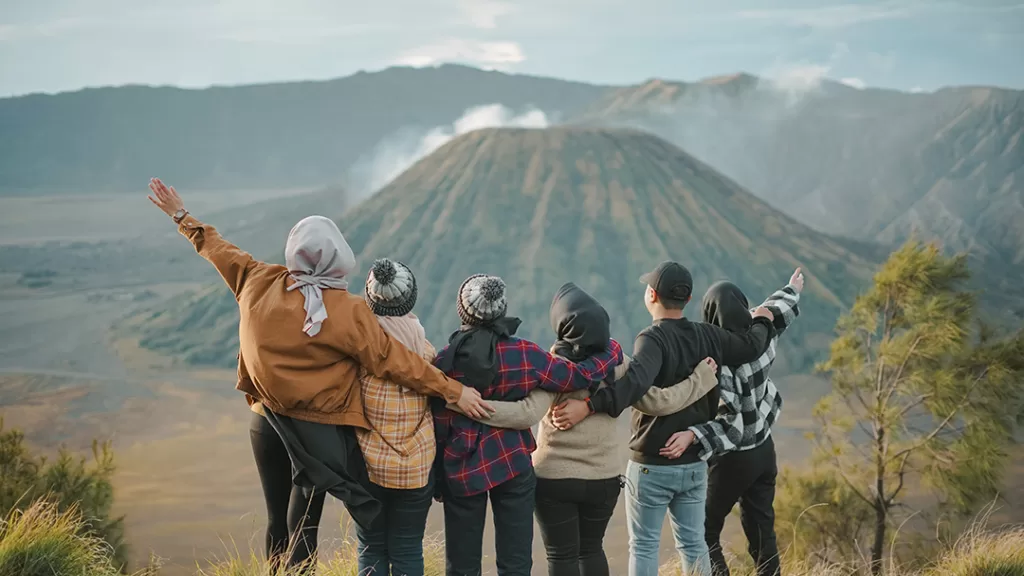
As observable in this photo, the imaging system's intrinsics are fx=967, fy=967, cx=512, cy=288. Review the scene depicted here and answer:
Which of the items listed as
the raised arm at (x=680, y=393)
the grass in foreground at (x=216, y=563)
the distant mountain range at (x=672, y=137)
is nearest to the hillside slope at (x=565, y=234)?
the distant mountain range at (x=672, y=137)

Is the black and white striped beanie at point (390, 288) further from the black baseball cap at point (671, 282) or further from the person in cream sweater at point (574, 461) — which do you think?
the black baseball cap at point (671, 282)

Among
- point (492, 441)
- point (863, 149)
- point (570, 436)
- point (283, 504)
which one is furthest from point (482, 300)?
point (863, 149)

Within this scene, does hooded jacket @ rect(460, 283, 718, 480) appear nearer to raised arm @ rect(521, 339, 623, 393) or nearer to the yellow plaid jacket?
raised arm @ rect(521, 339, 623, 393)

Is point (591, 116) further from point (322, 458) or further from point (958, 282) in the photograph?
point (322, 458)

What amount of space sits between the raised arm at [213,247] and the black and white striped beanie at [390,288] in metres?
0.48

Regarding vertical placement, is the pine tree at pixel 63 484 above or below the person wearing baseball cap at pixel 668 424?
below

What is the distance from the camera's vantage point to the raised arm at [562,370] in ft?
12.7

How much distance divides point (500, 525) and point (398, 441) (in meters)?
0.57

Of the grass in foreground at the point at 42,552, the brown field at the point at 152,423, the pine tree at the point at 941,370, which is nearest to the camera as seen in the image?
the grass in foreground at the point at 42,552

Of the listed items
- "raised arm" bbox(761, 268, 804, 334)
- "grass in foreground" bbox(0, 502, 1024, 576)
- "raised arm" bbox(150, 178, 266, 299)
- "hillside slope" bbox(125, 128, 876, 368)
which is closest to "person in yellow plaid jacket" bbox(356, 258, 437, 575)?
"grass in foreground" bbox(0, 502, 1024, 576)

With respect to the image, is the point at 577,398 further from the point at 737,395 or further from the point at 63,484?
the point at 63,484

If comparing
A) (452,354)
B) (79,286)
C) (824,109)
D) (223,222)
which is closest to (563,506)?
(452,354)

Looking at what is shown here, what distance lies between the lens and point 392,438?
3836 mm

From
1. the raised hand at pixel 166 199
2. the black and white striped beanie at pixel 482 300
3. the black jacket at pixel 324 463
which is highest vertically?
the raised hand at pixel 166 199
